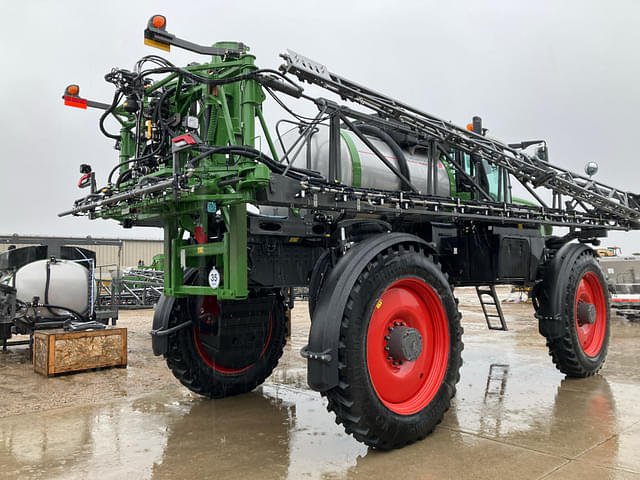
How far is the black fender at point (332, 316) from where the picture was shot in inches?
153

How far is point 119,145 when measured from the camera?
18.0 feet

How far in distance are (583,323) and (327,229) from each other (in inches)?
151

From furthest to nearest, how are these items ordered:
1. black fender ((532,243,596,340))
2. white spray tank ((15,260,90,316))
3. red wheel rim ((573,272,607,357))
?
1. white spray tank ((15,260,90,316))
2. red wheel rim ((573,272,607,357))
3. black fender ((532,243,596,340))

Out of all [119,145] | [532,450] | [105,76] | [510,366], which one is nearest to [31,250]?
A: [119,145]

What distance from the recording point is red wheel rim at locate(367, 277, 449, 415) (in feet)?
14.2

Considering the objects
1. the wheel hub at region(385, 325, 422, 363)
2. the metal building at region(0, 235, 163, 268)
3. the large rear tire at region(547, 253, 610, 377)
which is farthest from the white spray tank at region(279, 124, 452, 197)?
the metal building at region(0, 235, 163, 268)

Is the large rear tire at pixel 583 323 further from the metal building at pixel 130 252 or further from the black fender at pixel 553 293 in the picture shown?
the metal building at pixel 130 252

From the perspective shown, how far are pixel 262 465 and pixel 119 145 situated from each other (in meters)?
3.42

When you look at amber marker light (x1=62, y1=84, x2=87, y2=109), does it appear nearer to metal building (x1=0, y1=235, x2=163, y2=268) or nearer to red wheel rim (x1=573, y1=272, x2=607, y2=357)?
red wheel rim (x1=573, y1=272, x2=607, y2=357)

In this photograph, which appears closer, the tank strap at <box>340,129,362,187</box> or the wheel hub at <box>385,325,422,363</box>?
the wheel hub at <box>385,325,422,363</box>

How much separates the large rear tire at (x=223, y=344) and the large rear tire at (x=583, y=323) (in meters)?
3.53

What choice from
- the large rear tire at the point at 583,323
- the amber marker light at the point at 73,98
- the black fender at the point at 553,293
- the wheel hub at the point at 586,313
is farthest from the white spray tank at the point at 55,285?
the wheel hub at the point at 586,313

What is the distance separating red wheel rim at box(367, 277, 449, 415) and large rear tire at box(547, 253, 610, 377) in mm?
2593

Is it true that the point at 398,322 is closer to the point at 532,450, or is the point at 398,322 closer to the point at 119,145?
the point at 532,450
